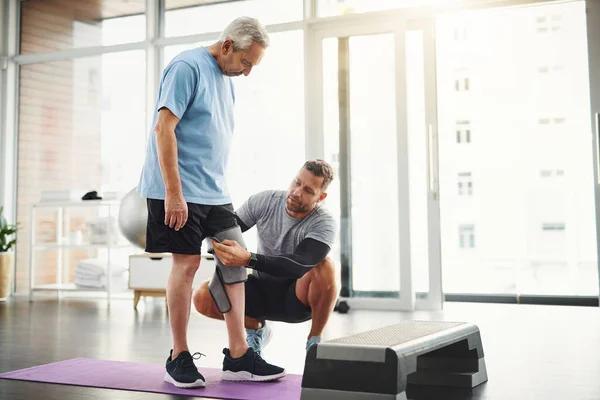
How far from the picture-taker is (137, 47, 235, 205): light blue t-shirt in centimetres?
198

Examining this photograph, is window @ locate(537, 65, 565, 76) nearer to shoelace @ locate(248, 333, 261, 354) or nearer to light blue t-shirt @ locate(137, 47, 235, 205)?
shoelace @ locate(248, 333, 261, 354)

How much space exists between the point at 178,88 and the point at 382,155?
9.79 ft

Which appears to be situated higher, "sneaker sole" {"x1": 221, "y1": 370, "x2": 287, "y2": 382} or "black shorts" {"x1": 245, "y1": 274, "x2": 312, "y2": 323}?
"black shorts" {"x1": 245, "y1": 274, "x2": 312, "y2": 323}

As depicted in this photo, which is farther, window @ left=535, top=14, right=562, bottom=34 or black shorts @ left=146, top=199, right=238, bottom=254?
window @ left=535, top=14, right=562, bottom=34

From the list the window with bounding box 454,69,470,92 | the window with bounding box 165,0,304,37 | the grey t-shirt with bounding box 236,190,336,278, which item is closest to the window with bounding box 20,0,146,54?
the window with bounding box 165,0,304,37

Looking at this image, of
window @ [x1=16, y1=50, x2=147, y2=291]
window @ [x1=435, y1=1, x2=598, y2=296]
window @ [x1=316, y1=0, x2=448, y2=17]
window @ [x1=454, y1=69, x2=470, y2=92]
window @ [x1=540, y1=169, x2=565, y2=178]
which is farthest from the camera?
window @ [x1=454, y1=69, x2=470, y2=92]

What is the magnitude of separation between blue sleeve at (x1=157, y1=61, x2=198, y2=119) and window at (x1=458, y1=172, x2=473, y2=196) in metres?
8.33

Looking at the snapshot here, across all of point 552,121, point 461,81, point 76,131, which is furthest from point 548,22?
point 76,131

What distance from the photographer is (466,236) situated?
34.0 feet

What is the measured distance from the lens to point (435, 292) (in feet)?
15.3

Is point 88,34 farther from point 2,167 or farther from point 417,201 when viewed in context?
point 417,201

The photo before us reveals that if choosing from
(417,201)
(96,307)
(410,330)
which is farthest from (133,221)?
(410,330)

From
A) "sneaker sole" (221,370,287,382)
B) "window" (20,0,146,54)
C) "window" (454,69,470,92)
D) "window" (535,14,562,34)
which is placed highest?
"window" (535,14,562,34)

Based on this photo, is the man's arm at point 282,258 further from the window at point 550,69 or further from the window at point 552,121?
the window at point 550,69
